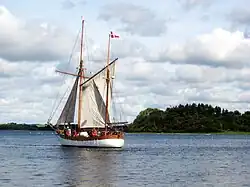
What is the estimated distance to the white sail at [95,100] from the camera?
328ft

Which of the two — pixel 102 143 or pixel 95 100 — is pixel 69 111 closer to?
pixel 95 100

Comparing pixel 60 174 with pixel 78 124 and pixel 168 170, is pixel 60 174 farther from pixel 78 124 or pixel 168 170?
pixel 78 124

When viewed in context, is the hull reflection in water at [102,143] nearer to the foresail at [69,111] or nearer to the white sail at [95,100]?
the white sail at [95,100]

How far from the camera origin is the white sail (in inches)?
3942

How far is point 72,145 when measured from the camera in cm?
10425

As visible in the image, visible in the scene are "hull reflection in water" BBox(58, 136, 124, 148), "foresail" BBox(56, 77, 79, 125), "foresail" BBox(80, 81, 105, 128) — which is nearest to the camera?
"hull reflection in water" BBox(58, 136, 124, 148)

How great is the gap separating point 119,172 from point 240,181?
41.5 ft

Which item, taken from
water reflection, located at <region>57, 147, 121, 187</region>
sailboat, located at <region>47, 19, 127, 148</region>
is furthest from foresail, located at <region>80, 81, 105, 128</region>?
water reflection, located at <region>57, 147, 121, 187</region>

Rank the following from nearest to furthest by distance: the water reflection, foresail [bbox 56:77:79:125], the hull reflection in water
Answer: the water reflection → the hull reflection in water → foresail [bbox 56:77:79:125]

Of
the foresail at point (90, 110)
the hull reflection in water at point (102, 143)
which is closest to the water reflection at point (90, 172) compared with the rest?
the hull reflection in water at point (102, 143)

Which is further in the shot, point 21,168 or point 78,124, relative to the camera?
point 78,124

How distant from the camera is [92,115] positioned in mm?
101750

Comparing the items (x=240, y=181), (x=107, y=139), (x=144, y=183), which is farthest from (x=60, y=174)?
(x=107, y=139)

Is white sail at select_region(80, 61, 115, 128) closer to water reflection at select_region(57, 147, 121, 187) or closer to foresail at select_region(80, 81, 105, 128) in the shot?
foresail at select_region(80, 81, 105, 128)
